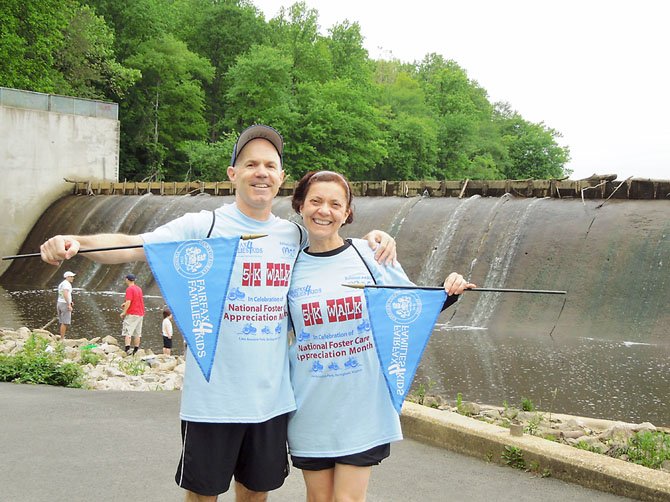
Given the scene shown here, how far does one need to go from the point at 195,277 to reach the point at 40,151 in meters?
25.7

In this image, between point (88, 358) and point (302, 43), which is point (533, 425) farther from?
point (302, 43)

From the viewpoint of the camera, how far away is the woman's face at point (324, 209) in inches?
121

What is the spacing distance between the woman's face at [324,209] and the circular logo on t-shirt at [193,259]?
40 centimetres

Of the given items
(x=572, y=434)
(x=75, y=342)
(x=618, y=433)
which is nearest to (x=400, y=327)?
(x=572, y=434)

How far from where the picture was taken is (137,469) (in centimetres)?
482

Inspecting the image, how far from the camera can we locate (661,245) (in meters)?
13.1

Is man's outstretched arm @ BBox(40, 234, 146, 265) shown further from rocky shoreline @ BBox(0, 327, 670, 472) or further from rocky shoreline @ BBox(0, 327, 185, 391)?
rocky shoreline @ BBox(0, 327, 185, 391)

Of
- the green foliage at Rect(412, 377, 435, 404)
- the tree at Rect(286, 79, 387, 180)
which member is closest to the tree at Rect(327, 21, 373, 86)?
the tree at Rect(286, 79, 387, 180)

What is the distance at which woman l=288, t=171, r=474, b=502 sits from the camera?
9.78 feet

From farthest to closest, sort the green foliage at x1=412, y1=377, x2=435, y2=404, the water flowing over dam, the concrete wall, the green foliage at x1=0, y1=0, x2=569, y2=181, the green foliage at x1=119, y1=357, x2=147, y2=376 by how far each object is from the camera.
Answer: the green foliage at x1=0, y1=0, x2=569, y2=181 → the concrete wall → the green foliage at x1=119, y1=357, x2=147, y2=376 → the water flowing over dam → the green foliage at x1=412, y1=377, x2=435, y2=404

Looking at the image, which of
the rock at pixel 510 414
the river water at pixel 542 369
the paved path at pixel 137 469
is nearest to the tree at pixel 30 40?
the river water at pixel 542 369

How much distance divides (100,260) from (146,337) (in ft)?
33.4

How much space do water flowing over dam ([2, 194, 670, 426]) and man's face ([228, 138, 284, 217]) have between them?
555cm

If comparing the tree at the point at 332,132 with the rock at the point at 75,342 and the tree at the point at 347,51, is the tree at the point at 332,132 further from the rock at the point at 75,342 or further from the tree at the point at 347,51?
the rock at the point at 75,342
